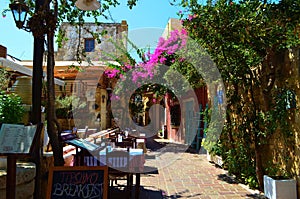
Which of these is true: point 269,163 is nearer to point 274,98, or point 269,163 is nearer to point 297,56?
point 274,98

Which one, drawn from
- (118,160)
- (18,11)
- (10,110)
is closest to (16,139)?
(10,110)

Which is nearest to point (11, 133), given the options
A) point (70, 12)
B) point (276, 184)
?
point (70, 12)

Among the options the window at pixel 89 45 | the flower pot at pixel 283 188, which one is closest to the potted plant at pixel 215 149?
the flower pot at pixel 283 188

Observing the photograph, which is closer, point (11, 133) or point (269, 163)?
point (11, 133)

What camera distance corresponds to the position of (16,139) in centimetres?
240

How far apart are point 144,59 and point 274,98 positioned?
20.9ft

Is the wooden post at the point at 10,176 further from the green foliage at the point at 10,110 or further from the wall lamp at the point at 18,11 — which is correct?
the wall lamp at the point at 18,11

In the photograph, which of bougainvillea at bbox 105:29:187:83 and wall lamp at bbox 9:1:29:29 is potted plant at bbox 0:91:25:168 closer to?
wall lamp at bbox 9:1:29:29

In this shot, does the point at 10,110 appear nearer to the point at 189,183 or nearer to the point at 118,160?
the point at 118,160

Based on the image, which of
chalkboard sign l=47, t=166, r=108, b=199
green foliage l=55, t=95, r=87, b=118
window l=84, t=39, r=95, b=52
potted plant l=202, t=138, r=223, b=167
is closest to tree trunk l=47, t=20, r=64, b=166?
chalkboard sign l=47, t=166, r=108, b=199

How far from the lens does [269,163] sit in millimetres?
4297

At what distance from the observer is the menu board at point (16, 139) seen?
231 cm

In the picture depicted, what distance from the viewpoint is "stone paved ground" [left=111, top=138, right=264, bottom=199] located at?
4.24 m

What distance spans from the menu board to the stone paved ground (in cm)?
201
